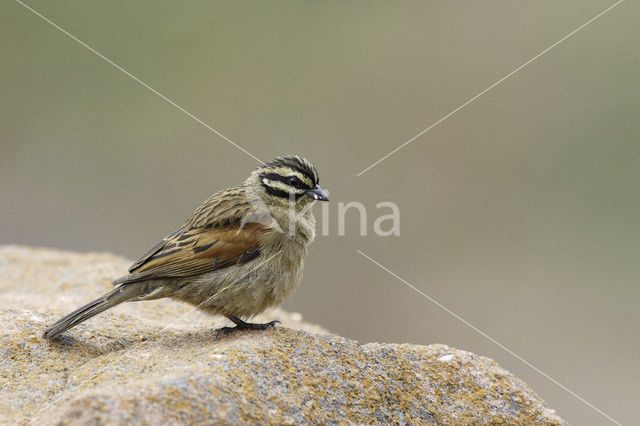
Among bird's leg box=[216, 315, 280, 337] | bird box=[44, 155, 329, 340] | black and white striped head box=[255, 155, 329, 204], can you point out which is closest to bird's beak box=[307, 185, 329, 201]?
black and white striped head box=[255, 155, 329, 204]

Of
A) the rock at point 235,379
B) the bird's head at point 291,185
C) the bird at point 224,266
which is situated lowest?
the rock at point 235,379

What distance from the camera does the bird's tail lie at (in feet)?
16.7

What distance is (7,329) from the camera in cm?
518

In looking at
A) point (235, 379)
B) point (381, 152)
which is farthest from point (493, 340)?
point (235, 379)

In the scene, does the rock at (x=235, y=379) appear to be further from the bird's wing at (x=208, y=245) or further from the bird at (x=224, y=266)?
the bird's wing at (x=208, y=245)

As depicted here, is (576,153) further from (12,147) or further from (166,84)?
(12,147)

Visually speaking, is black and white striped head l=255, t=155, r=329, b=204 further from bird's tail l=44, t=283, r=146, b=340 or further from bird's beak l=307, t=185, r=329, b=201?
bird's tail l=44, t=283, r=146, b=340

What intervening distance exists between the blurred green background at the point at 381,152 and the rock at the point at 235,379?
544cm

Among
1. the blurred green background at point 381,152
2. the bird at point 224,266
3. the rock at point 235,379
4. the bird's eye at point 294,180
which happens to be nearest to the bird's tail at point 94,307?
the bird at point 224,266

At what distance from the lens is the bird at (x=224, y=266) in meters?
5.48

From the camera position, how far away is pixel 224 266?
5.60 m

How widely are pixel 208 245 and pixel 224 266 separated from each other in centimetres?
23

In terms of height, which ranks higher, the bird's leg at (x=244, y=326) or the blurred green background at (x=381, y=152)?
the blurred green background at (x=381, y=152)

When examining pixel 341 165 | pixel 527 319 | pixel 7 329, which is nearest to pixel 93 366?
pixel 7 329
